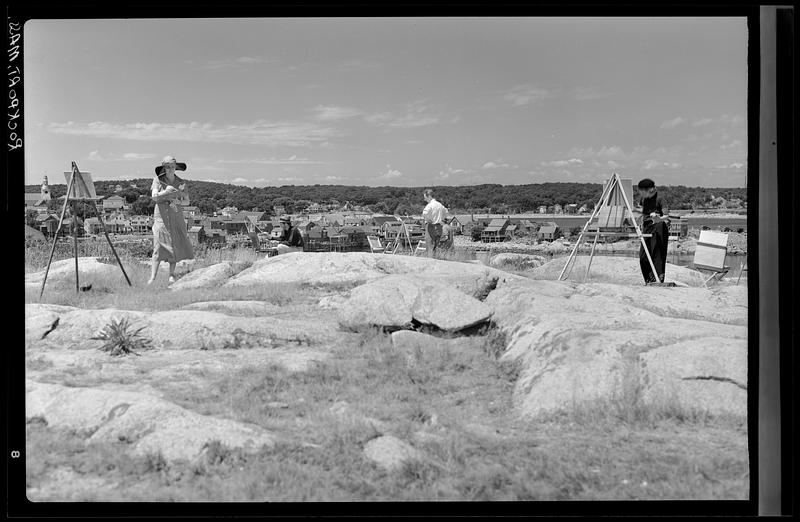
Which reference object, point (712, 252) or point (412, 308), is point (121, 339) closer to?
point (412, 308)

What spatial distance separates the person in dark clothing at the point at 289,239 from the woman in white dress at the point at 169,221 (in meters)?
1.77

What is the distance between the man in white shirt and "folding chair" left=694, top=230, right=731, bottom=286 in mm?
5226

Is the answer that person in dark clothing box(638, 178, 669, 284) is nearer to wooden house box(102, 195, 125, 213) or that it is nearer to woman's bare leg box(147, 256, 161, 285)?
woman's bare leg box(147, 256, 161, 285)

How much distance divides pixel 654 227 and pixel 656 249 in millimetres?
357

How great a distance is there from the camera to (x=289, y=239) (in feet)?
42.7

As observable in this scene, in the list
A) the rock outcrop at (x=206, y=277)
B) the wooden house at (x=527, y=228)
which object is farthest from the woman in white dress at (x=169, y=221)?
the wooden house at (x=527, y=228)

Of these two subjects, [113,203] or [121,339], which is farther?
[113,203]

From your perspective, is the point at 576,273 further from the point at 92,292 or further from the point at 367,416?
the point at 92,292

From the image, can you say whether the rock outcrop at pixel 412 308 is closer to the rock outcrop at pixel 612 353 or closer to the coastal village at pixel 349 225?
the rock outcrop at pixel 612 353

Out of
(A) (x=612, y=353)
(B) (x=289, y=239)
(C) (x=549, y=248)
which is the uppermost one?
(B) (x=289, y=239)

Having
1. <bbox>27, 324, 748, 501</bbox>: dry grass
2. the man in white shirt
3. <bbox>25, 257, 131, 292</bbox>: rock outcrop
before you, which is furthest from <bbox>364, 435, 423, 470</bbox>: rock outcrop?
the man in white shirt

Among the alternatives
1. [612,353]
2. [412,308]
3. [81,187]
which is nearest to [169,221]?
[81,187]
